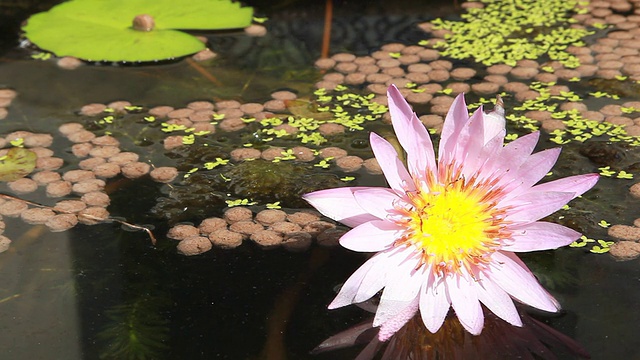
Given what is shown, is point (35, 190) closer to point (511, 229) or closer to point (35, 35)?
point (35, 35)

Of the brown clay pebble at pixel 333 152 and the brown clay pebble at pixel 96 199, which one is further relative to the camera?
the brown clay pebble at pixel 333 152

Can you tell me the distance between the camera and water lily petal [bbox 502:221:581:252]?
1.26m

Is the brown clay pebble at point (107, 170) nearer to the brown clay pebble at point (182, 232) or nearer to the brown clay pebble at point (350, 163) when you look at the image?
the brown clay pebble at point (182, 232)

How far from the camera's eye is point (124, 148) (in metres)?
1.80

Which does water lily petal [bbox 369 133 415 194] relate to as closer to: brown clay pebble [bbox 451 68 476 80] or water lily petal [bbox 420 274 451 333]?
water lily petal [bbox 420 274 451 333]

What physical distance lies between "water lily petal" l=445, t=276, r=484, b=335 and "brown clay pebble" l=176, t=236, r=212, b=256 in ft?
1.52

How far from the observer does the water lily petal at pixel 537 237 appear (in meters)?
1.26

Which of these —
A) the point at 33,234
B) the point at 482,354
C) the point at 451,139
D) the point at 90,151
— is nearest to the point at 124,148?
the point at 90,151

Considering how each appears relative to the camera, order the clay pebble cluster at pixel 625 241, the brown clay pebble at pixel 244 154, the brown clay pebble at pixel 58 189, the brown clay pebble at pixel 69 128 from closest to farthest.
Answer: the clay pebble cluster at pixel 625 241 → the brown clay pebble at pixel 58 189 → the brown clay pebble at pixel 244 154 → the brown clay pebble at pixel 69 128

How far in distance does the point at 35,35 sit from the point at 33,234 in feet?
2.97

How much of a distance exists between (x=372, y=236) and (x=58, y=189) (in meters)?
0.73

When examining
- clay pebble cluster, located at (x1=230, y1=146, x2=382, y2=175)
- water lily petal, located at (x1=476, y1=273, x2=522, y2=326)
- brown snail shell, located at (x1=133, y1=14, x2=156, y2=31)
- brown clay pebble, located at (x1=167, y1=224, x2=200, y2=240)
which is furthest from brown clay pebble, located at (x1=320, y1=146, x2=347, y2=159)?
brown snail shell, located at (x1=133, y1=14, x2=156, y2=31)

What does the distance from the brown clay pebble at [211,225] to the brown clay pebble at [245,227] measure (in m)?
0.02

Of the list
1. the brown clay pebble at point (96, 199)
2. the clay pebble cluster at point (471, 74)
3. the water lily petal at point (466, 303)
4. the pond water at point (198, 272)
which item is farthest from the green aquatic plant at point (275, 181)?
the water lily petal at point (466, 303)
